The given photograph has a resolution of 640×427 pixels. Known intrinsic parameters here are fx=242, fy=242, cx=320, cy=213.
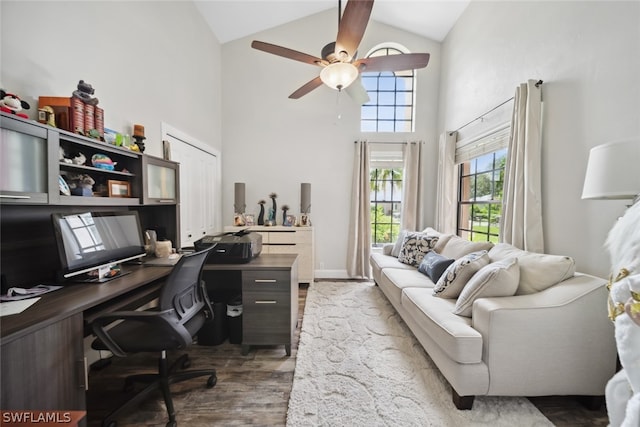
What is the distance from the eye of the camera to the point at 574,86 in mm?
1736

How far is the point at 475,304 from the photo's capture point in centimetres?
150

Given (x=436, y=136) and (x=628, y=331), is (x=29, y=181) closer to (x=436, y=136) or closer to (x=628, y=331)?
(x=628, y=331)

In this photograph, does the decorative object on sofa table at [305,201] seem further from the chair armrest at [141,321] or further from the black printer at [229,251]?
the chair armrest at [141,321]

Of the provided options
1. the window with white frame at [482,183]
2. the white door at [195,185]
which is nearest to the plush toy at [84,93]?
the white door at [195,185]

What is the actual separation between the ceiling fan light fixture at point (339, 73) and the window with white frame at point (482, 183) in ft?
5.57

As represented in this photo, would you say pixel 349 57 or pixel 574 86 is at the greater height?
pixel 349 57

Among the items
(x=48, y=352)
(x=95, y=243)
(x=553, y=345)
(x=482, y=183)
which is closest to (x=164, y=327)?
(x=48, y=352)

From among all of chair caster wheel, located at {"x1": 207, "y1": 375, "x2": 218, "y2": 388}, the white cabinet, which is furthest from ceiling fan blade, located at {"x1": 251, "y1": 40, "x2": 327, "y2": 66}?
chair caster wheel, located at {"x1": 207, "y1": 375, "x2": 218, "y2": 388}

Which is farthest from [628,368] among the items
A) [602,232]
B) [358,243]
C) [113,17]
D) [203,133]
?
[203,133]

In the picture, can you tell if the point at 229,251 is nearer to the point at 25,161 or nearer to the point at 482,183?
the point at 25,161

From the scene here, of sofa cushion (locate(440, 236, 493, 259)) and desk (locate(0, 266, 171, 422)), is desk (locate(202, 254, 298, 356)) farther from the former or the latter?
sofa cushion (locate(440, 236, 493, 259))

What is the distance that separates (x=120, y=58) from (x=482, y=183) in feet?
12.7

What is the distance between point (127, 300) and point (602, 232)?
2.94 meters

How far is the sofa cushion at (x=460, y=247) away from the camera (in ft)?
7.83
